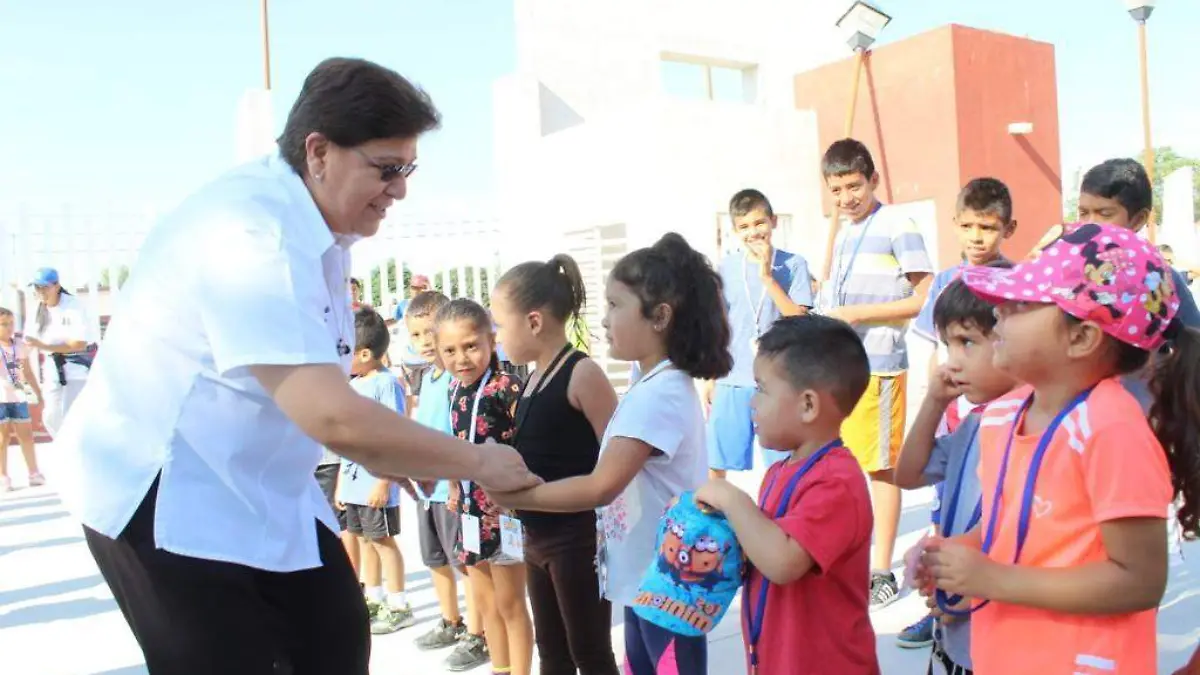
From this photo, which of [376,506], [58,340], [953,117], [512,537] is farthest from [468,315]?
[953,117]

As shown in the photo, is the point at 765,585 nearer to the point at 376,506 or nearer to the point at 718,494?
Result: the point at 718,494

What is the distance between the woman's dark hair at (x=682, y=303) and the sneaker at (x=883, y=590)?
1.90 meters

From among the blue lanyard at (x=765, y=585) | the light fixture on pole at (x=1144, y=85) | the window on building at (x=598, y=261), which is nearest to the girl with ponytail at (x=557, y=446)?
the blue lanyard at (x=765, y=585)

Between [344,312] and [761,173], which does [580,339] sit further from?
[761,173]

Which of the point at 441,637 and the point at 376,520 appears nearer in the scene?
the point at 441,637

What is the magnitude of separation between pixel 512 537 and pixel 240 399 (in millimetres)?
1250

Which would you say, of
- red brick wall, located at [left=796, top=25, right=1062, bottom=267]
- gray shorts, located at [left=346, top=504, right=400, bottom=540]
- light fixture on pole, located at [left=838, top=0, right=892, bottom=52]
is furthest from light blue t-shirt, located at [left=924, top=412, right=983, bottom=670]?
red brick wall, located at [left=796, top=25, right=1062, bottom=267]

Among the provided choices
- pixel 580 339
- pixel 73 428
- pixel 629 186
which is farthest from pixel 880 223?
pixel 629 186

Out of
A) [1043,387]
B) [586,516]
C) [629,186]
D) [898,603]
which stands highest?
[629,186]

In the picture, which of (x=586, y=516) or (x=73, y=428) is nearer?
(x=73, y=428)

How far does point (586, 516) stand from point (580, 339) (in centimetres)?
172

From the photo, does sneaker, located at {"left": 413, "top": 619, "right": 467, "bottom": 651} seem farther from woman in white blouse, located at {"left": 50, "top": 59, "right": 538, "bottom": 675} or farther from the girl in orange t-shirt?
the girl in orange t-shirt

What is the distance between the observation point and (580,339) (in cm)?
438

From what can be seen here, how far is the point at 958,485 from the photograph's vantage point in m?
2.20
